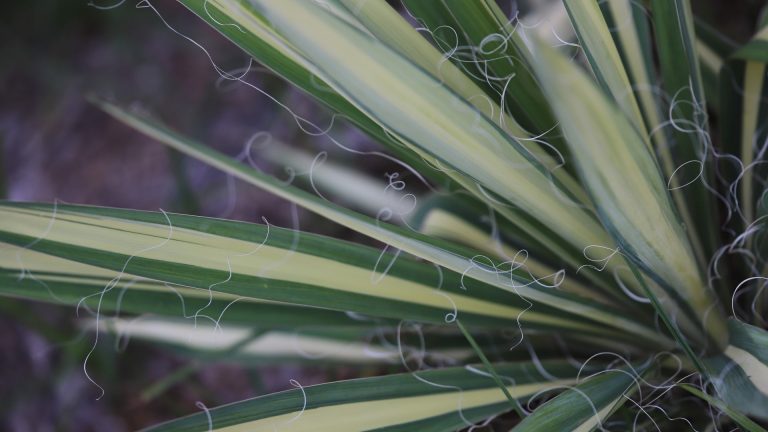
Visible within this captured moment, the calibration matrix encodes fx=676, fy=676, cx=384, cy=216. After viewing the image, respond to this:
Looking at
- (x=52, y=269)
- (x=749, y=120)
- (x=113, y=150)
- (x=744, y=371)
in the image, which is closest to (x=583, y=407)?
(x=744, y=371)

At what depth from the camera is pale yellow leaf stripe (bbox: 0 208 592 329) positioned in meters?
0.52

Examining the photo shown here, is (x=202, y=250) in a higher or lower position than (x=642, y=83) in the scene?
lower

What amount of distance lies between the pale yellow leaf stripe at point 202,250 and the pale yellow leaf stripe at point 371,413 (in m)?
0.08

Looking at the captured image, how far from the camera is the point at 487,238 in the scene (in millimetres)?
716

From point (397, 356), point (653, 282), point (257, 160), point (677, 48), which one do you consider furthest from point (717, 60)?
point (257, 160)

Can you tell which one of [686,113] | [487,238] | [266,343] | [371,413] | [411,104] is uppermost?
[686,113]

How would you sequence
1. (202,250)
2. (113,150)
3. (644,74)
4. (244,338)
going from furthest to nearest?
1. (113,150)
2. (244,338)
3. (644,74)
4. (202,250)

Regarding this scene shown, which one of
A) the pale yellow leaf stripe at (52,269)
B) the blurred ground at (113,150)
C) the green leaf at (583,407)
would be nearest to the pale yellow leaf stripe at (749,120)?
the green leaf at (583,407)

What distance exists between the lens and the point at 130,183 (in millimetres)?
1535

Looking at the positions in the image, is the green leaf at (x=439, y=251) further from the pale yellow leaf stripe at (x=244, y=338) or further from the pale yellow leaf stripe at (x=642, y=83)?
the pale yellow leaf stripe at (x=244, y=338)

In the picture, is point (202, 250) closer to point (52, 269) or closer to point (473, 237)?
point (52, 269)

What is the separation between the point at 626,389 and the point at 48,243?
1.53 feet

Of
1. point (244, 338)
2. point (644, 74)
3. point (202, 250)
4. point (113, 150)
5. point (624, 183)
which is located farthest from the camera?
point (113, 150)

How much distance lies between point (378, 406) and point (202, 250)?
7.5 inches
